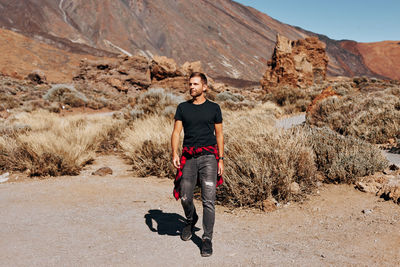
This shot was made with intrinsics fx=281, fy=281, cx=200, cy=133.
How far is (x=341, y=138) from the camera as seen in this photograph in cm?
555

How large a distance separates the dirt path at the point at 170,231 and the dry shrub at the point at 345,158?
0.97ft

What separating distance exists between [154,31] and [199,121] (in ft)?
383

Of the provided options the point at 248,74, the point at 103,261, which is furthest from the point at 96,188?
the point at 248,74

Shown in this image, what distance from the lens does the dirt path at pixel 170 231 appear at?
8.56 ft

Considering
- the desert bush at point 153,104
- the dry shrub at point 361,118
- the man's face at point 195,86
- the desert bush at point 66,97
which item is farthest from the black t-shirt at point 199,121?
the desert bush at point 66,97

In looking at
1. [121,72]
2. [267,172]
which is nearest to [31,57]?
[121,72]

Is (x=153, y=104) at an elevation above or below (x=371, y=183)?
above

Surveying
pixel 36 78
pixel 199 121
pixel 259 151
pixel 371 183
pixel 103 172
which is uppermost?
pixel 36 78

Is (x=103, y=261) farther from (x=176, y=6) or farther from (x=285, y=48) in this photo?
(x=176, y=6)

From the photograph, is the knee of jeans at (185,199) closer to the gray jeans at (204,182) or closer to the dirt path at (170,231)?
the gray jeans at (204,182)

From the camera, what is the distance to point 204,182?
9.18 feet

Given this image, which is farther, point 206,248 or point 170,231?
point 170,231

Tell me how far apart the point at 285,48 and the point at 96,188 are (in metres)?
19.5

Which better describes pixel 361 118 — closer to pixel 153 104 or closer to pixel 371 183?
pixel 371 183
